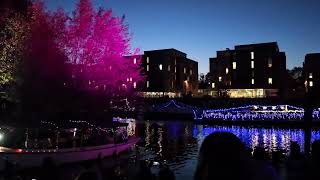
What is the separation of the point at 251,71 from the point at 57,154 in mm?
91118

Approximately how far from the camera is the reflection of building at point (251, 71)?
103 meters

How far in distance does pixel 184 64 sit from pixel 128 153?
86567 millimetres

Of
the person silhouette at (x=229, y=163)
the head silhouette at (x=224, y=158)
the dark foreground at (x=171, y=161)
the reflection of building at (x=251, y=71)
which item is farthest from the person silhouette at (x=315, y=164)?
the reflection of building at (x=251, y=71)

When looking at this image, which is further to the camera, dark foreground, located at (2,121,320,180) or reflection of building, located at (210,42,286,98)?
reflection of building, located at (210,42,286,98)

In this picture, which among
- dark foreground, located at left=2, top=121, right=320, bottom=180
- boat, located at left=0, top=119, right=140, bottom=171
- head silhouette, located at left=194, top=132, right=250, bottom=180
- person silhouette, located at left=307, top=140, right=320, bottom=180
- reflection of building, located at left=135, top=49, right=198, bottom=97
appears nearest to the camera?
head silhouette, located at left=194, top=132, right=250, bottom=180

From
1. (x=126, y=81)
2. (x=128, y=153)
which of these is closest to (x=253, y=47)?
(x=126, y=81)

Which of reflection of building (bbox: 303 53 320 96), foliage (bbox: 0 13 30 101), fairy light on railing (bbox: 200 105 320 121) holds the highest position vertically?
reflection of building (bbox: 303 53 320 96)

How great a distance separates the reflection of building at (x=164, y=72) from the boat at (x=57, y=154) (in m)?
79.0

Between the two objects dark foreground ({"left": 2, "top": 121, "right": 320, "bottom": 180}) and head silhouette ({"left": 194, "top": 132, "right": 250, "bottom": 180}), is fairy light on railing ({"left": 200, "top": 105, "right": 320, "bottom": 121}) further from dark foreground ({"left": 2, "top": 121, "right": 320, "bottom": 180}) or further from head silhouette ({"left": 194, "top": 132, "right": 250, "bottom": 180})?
head silhouette ({"left": 194, "top": 132, "right": 250, "bottom": 180})

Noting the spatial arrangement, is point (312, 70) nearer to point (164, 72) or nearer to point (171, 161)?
point (164, 72)

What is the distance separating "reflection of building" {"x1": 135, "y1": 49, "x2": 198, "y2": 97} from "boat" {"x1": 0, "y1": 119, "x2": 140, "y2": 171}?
259 ft

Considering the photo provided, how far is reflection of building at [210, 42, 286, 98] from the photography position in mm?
Result: 103312

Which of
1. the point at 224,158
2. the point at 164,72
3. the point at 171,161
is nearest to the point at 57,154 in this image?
the point at 171,161

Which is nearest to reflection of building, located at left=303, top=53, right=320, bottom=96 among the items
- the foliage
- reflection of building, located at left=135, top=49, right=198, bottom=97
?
reflection of building, located at left=135, top=49, right=198, bottom=97
